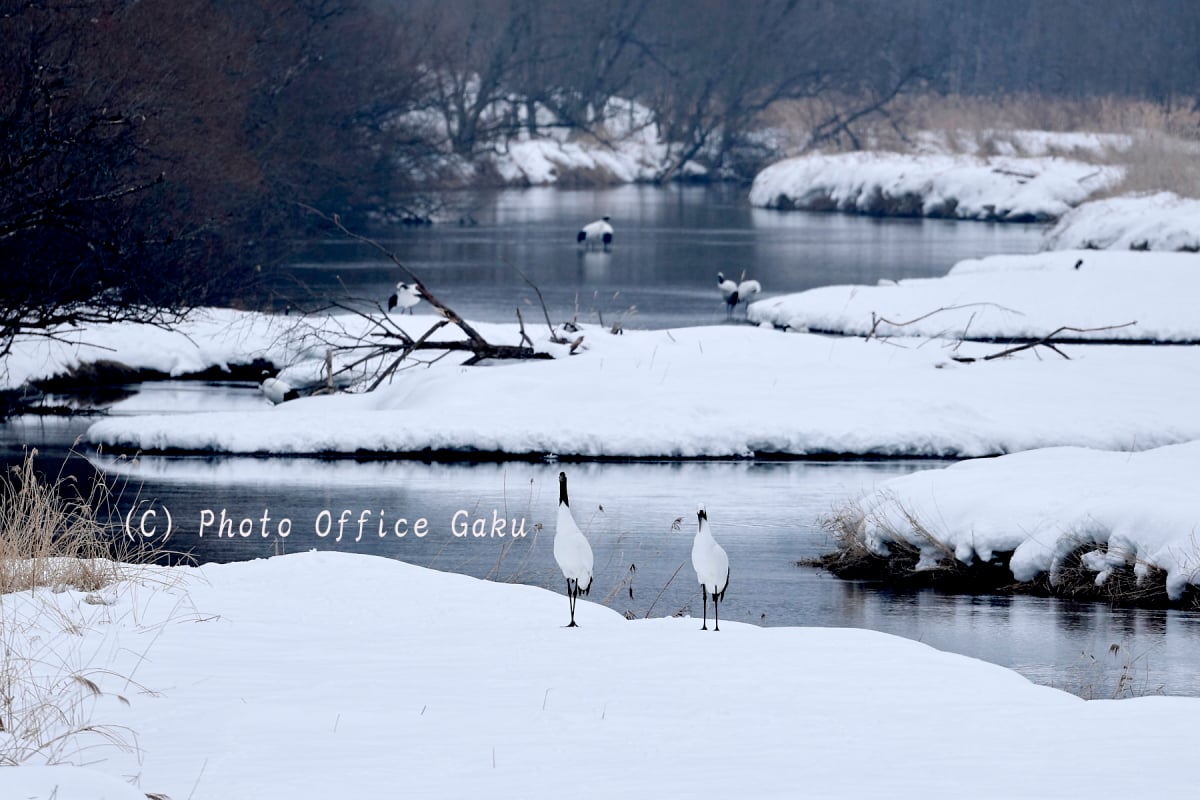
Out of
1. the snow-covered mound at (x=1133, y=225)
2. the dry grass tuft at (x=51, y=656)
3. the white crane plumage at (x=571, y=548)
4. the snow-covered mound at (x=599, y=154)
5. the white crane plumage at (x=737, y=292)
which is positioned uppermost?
the snow-covered mound at (x=599, y=154)

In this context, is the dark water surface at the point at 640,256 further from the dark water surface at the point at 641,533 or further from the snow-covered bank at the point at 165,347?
the dark water surface at the point at 641,533

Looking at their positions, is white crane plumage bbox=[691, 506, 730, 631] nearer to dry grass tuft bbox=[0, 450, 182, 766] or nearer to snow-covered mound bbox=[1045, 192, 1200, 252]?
dry grass tuft bbox=[0, 450, 182, 766]

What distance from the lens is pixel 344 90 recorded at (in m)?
45.8

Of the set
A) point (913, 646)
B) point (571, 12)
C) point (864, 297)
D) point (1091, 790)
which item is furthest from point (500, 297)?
point (571, 12)

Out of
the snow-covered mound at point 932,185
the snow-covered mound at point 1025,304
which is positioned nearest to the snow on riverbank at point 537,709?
the snow-covered mound at point 1025,304

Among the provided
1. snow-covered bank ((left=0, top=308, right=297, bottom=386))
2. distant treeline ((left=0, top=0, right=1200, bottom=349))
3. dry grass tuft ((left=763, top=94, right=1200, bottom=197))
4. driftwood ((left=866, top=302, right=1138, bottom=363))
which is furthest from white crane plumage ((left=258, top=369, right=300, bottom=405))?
dry grass tuft ((left=763, top=94, right=1200, bottom=197))

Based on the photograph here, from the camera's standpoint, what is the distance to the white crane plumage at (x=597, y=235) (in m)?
44.1

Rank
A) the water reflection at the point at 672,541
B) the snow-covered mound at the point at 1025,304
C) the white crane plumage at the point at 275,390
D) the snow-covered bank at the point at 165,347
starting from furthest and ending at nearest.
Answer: the snow-covered mound at the point at 1025,304 < the snow-covered bank at the point at 165,347 < the white crane plumage at the point at 275,390 < the water reflection at the point at 672,541

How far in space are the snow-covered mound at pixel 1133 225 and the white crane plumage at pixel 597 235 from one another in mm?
11570

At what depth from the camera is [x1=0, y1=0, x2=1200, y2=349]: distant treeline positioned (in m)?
22.4

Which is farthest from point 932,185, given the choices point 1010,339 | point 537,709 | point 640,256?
point 537,709

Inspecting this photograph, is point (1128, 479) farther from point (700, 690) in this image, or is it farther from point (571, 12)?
point (571, 12)

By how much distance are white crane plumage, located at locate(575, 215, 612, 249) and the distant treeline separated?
22.2ft

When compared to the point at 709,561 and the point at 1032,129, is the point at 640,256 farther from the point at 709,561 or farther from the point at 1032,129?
the point at 709,561
